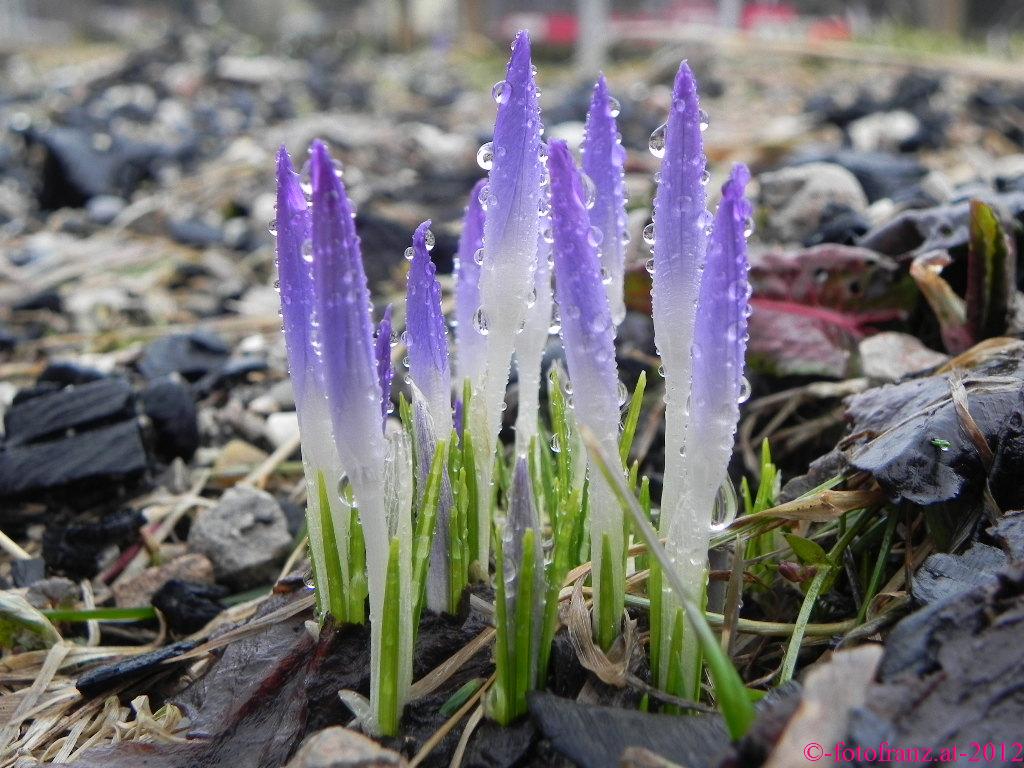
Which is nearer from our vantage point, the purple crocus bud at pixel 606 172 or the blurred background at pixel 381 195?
the purple crocus bud at pixel 606 172

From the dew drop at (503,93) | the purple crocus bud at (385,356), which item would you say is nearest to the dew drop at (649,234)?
the dew drop at (503,93)

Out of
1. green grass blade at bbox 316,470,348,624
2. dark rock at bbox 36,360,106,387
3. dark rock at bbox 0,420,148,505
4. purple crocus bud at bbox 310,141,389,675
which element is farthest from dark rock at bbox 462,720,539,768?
dark rock at bbox 36,360,106,387

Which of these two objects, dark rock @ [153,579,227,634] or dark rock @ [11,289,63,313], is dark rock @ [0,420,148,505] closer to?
dark rock @ [153,579,227,634]

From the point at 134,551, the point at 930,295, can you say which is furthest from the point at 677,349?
the point at 134,551

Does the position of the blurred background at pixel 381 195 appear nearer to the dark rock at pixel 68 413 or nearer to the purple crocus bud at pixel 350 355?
the dark rock at pixel 68 413

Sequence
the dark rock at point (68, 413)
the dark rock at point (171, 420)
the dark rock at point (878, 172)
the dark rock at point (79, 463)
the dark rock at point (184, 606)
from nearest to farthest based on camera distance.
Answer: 1. the dark rock at point (184, 606)
2. the dark rock at point (79, 463)
3. the dark rock at point (68, 413)
4. the dark rock at point (171, 420)
5. the dark rock at point (878, 172)

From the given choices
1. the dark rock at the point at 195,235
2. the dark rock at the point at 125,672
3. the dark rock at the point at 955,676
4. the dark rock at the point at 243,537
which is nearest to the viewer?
the dark rock at the point at 955,676

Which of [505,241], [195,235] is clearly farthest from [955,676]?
[195,235]

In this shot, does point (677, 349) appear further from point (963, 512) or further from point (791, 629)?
point (963, 512)
